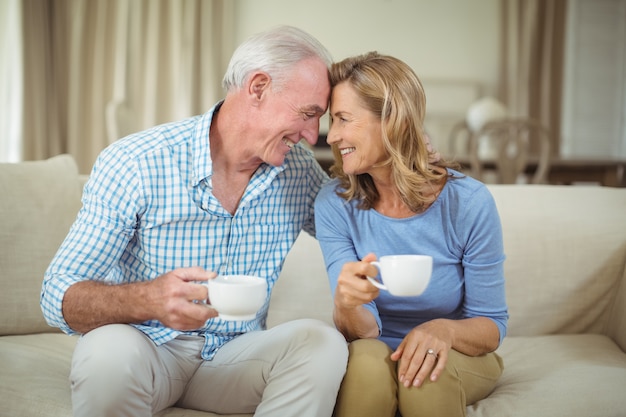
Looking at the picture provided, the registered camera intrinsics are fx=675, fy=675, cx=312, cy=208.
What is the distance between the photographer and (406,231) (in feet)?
4.92

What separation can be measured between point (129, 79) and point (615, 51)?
411 centimetres

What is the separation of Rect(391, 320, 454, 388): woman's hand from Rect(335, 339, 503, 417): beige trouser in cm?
2

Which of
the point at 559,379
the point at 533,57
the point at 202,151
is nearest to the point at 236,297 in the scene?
the point at 202,151

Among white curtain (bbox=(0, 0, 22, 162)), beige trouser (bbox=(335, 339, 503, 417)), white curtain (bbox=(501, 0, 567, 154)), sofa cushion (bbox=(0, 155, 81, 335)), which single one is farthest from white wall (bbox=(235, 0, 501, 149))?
beige trouser (bbox=(335, 339, 503, 417))

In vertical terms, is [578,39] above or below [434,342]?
above

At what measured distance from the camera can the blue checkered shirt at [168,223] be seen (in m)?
1.35

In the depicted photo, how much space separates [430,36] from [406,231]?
15.3ft

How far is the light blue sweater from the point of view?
4.76ft

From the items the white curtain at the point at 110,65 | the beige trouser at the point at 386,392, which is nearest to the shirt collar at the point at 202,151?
the beige trouser at the point at 386,392

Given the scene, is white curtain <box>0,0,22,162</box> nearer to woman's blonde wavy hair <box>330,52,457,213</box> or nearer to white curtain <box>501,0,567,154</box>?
woman's blonde wavy hair <box>330,52,457,213</box>

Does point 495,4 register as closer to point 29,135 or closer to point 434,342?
point 29,135

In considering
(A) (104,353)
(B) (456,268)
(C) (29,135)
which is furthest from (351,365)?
(C) (29,135)

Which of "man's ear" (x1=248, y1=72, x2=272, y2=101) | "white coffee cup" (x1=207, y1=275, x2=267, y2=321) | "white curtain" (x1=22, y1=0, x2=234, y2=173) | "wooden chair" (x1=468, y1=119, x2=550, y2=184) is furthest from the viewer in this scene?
"white curtain" (x1=22, y1=0, x2=234, y2=173)

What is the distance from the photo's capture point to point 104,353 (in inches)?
47.4
